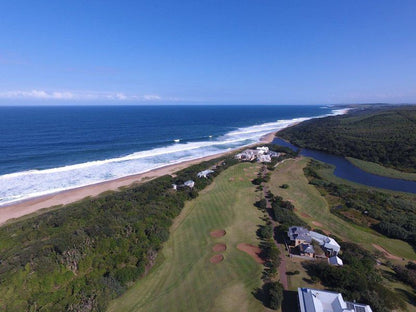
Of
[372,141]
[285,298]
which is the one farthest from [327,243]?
[372,141]

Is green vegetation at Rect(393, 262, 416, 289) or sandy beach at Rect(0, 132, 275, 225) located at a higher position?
green vegetation at Rect(393, 262, 416, 289)

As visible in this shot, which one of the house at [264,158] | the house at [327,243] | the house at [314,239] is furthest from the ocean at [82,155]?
the house at [327,243]

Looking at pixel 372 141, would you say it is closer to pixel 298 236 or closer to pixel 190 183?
pixel 190 183

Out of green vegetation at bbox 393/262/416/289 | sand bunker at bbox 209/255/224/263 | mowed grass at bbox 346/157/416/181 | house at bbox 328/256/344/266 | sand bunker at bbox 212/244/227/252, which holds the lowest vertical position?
mowed grass at bbox 346/157/416/181

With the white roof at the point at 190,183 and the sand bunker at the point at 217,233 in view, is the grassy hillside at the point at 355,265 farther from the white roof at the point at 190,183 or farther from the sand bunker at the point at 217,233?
the white roof at the point at 190,183

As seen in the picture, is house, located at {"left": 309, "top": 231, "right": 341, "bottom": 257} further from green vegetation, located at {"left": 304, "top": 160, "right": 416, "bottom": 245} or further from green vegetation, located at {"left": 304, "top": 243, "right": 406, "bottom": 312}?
green vegetation, located at {"left": 304, "top": 160, "right": 416, "bottom": 245}

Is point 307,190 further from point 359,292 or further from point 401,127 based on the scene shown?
point 401,127

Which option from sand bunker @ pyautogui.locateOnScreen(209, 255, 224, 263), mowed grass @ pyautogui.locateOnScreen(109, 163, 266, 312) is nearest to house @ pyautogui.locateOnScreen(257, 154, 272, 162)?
mowed grass @ pyautogui.locateOnScreen(109, 163, 266, 312)
